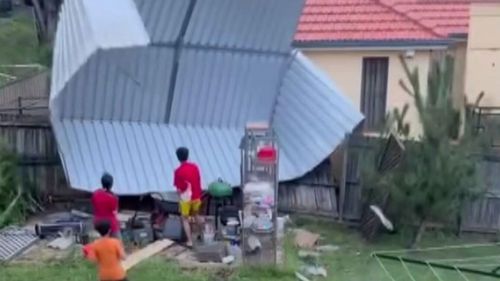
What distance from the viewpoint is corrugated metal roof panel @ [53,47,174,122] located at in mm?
14289

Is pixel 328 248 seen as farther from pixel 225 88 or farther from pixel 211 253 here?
pixel 225 88

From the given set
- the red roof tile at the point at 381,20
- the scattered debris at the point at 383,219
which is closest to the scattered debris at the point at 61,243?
the scattered debris at the point at 383,219

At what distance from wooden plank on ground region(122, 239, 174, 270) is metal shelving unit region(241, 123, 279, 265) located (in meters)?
1.35

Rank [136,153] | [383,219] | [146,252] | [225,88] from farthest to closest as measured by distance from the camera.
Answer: [225,88], [136,153], [383,219], [146,252]

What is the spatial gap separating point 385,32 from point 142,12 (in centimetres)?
611

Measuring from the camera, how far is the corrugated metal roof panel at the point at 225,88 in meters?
15.2

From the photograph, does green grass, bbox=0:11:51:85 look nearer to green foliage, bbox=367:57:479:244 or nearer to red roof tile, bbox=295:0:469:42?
red roof tile, bbox=295:0:469:42

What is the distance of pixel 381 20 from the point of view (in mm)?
18656

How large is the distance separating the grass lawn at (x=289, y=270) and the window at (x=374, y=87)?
209 inches

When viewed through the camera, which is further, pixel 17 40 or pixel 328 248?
pixel 17 40

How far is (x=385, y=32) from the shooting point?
60.0 feet

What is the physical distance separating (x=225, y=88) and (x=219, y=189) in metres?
2.68

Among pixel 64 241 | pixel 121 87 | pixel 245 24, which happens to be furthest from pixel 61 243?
pixel 245 24

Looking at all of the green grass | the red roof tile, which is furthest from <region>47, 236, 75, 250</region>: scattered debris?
the green grass
